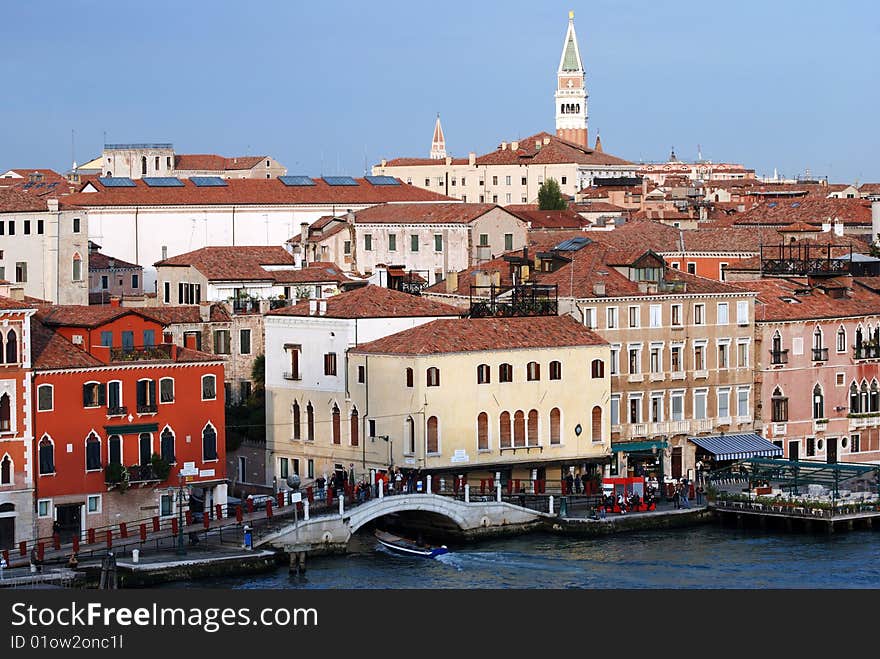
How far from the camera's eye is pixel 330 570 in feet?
154

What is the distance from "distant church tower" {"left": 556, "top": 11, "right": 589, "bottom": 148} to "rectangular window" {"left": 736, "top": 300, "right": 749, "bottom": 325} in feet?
397

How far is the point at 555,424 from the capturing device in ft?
176

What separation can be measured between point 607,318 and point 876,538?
7.67m

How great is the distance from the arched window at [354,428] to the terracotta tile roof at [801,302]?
10564 millimetres

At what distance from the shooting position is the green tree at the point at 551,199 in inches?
4412

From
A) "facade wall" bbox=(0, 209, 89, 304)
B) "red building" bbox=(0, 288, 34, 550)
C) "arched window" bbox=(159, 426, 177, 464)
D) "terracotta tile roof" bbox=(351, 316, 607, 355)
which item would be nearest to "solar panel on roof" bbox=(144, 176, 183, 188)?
"facade wall" bbox=(0, 209, 89, 304)

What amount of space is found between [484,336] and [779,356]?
8564 mm

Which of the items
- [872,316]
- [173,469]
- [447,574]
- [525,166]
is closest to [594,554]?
[447,574]

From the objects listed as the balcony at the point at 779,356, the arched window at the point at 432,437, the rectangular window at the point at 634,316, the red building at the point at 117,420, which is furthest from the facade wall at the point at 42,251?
the balcony at the point at 779,356

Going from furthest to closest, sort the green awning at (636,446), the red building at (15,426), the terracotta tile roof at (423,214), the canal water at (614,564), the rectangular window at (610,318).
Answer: the terracotta tile roof at (423,214) → the rectangular window at (610,318) → the green awning at (636,446) → the red building at (15,426) → the canal water at (614,564)

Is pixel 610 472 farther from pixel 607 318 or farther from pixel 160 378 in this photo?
pixel 160 378

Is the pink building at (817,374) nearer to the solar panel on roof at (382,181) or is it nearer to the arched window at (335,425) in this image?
the arched window at (335,425)

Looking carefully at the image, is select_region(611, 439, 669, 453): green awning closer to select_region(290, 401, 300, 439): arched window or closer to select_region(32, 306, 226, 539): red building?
select_region(290, 401, 300, 439): arched window

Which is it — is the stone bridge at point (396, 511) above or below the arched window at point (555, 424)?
below
